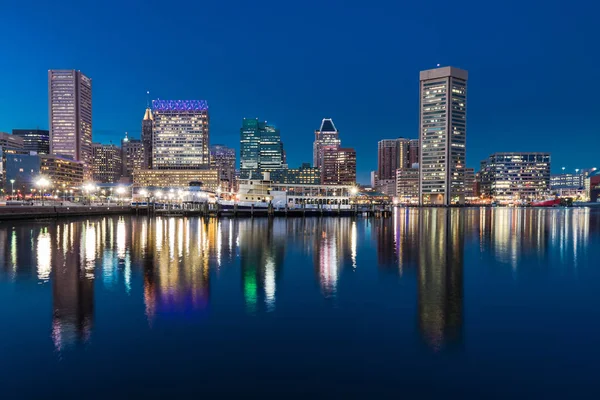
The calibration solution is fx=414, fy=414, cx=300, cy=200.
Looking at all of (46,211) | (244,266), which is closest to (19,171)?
(46,211)

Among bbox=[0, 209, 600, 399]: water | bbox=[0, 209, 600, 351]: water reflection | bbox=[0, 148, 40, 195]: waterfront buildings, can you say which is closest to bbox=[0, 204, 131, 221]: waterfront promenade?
bbox=[0, 209, 600, 351]: water reflection

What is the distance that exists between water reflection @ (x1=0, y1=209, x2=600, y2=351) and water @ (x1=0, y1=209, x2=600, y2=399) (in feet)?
0.49

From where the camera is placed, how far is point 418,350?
13.7 m

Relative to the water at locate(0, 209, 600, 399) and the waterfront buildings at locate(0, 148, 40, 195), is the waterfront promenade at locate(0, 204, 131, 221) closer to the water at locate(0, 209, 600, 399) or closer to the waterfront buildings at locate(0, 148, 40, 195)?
the water at locate(0, 209, 600, 399)

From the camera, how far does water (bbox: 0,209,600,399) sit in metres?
11.5

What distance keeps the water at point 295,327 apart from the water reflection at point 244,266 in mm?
150

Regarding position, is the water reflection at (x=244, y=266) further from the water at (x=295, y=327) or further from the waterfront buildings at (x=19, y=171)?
the waterfront buildings at (x=19, y=171)

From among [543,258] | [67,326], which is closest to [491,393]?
[67,326]

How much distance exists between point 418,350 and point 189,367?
7360 millimetres

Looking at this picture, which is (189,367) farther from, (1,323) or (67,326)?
(1,323)

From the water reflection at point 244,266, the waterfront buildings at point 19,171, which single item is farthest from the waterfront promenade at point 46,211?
the waterfront buildings at point 19,171

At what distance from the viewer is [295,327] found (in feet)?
52.3

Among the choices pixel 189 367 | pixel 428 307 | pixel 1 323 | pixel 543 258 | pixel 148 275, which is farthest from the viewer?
pixel 543 258

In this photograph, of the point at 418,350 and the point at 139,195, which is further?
the point at 139,195
